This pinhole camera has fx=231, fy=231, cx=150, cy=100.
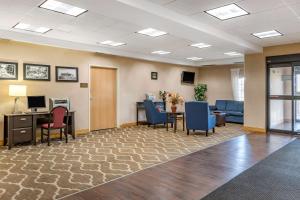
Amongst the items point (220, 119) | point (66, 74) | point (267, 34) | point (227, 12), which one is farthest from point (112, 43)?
point (220, 119)

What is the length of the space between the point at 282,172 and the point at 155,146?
2.53 metres

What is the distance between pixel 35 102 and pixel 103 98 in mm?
2336

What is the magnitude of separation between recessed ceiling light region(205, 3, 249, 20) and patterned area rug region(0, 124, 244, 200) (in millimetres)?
2693

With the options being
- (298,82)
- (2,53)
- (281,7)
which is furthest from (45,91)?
(298,82)

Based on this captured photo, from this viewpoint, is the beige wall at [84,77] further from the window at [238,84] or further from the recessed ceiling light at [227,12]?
the recessed ceiling light at [227,12]

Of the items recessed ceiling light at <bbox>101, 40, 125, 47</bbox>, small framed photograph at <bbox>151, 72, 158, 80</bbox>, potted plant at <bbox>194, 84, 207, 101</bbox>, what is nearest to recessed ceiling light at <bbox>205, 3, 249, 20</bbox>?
recessed ceiling light at <bbox>101, 40, 125, 47</bbox>

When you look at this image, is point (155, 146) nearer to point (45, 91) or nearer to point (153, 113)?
point (153, 113)

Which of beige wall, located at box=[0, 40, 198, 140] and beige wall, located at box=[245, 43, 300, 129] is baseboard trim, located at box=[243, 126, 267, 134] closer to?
beige wall, located at box=[245, 43, 300, 129]

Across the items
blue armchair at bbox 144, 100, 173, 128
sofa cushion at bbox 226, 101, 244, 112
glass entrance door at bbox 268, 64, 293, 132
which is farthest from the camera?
sofa cushion at bbox 226, 101, 244, 112

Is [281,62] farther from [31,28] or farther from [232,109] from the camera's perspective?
[31,28]

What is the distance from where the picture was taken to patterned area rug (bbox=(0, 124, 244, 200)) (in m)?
2.98

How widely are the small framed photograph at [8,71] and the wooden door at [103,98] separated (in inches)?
87.1

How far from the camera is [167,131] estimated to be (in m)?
7.12

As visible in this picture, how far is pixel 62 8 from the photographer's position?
3.94 meters
